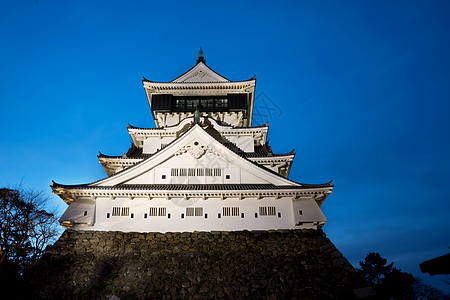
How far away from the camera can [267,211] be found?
14.6 metres

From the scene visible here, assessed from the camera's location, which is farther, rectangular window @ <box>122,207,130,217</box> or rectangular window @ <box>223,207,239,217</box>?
rectangular window @ <box>223,207,239,217</box>

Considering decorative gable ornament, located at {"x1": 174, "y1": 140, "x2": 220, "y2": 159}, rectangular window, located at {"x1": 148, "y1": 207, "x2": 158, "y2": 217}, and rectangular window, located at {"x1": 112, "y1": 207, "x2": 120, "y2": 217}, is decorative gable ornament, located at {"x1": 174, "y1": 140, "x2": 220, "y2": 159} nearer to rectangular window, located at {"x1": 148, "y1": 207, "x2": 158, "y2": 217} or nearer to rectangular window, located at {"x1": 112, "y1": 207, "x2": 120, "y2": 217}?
rectangular window, located at {"x1": 148, "y1": 207, "x2": 158, "y2": 217}

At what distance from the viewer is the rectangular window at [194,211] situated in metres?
14.4

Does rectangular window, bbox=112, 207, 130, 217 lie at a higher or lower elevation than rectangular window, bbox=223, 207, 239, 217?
higher

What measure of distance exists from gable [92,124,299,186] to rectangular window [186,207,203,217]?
6.37ft

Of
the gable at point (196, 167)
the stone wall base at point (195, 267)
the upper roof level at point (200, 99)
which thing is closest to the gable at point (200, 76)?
the upper roof level at point (200, 99)

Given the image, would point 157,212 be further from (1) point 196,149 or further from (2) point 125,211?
(1) point 196,149

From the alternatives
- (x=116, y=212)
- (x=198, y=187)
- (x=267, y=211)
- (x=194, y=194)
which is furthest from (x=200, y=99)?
(x=267, y=211)

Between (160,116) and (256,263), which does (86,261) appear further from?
(160,116)

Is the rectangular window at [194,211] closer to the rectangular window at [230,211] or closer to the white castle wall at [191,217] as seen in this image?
the white castle wall at [191,217]

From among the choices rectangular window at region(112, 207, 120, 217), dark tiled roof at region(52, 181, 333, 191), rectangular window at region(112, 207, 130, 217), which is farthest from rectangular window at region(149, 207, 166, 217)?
rectangular window at region(112, 207, 120, 217)

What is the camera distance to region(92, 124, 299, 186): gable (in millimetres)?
15586

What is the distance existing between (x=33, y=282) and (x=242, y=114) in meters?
17.8

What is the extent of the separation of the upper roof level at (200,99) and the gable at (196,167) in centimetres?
711
